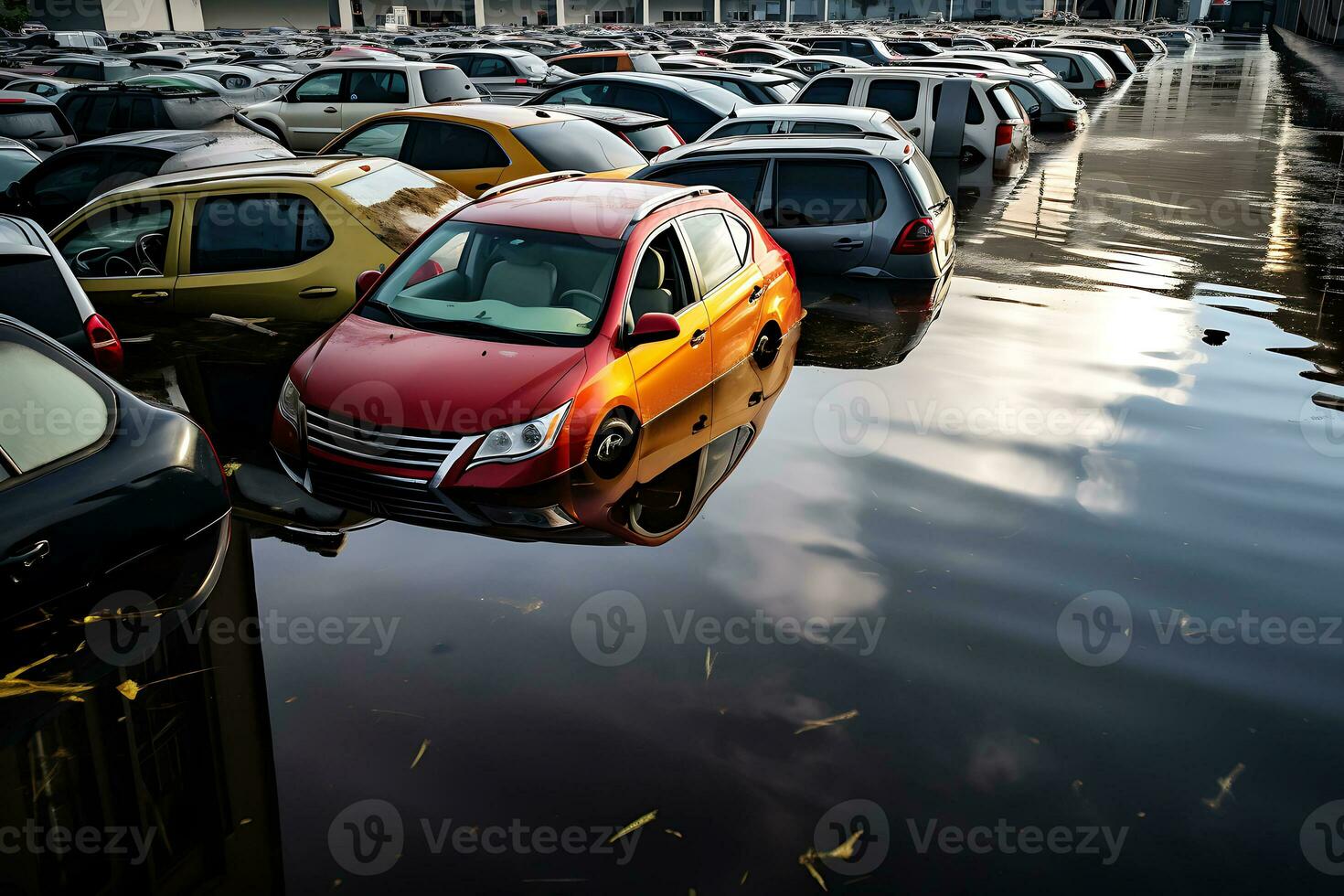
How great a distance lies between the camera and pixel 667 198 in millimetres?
7332

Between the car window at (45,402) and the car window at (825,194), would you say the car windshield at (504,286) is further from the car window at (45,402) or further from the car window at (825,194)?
the car window at (825,194)

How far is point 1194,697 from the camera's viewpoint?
4422 mm

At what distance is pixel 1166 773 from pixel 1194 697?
0.61 metres

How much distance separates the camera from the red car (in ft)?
19.0

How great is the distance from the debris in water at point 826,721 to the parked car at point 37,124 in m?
15.1

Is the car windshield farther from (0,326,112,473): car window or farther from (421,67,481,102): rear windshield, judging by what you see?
(421,67,481,102): rear windshield

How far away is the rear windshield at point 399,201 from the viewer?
8.29m

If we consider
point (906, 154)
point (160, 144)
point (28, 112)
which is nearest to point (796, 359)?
point (906, 154)

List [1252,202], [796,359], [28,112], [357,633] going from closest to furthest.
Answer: [357,633]
[796,359]
[28,112]
[1252,202]

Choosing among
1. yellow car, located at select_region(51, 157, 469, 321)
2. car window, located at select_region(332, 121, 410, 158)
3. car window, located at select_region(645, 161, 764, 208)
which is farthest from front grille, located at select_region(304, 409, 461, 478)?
car window, located at select_region(332, 121, 410, 158)

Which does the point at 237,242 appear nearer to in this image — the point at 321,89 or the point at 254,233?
the point at 254,233

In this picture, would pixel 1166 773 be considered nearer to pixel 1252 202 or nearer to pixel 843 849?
pixel 843 849

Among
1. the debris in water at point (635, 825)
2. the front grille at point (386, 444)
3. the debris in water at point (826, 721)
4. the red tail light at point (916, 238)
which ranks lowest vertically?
the debris in water at point (826, 721)

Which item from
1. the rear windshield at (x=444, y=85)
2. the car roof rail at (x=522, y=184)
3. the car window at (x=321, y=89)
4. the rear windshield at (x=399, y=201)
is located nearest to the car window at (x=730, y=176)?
the car roof rail at (x=522, y=184)
